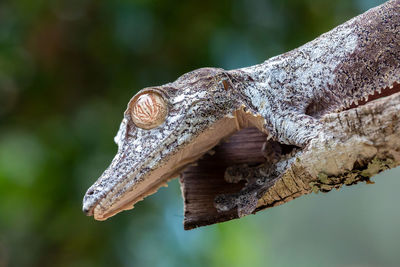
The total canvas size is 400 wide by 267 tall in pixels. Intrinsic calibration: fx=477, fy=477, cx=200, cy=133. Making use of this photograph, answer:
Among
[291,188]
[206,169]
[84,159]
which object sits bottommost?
[291,188]

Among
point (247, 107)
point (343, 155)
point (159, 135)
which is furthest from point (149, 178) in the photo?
point (343, 155)

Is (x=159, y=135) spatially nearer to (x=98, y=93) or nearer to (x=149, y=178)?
(x=149, y=178)

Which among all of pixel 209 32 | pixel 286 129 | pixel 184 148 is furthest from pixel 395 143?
pixel 209 32

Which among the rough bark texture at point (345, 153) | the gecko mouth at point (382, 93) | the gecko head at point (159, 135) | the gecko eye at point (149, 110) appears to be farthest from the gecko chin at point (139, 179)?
the gecko mouth at point (382, 93)

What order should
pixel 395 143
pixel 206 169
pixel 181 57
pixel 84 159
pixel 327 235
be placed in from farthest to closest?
pixel 327 235
pixel 181 57
pixel 84 159
pixel 206 169
pixel 395 143

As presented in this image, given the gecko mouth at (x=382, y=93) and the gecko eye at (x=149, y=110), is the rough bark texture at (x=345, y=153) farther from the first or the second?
the gecko eye at (x=149, y=110)

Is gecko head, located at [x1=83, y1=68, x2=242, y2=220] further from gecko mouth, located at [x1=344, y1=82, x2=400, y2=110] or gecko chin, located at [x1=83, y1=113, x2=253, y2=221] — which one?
gecko mouth, located at [x1=344, y1=82, x2=400, y2=110]

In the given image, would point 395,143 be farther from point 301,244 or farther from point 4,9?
point 301,244
